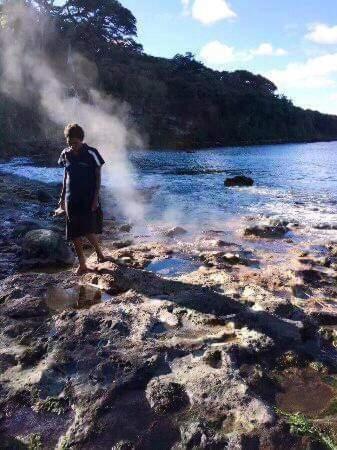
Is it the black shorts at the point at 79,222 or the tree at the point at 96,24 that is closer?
the black shorts at the point at 79,222

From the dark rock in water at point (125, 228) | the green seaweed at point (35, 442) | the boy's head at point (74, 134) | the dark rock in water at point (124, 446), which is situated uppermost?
the boy's head at point (74, 134)

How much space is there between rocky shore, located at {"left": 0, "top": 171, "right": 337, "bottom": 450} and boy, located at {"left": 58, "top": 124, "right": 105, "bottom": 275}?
0.56m

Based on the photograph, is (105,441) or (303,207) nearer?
(105,441)

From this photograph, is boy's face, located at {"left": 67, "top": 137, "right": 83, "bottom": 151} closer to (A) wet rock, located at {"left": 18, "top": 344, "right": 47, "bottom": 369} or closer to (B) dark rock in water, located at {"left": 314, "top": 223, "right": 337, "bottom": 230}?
(A) wet rock, located at {"left": 18, "top": 344, "right": 47, "bottom": 369}

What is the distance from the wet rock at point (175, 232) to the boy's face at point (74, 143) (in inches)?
135

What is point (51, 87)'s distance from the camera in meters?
42.0

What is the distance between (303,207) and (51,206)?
23.9 ft

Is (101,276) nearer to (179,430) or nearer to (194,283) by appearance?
(194,283)

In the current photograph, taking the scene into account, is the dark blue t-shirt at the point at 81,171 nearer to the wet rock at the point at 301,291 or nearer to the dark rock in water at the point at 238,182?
the wet rock at the point at 301,291

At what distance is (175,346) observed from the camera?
3.49 metres

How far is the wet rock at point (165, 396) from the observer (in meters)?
2.80

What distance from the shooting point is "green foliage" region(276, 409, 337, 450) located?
2.50 m

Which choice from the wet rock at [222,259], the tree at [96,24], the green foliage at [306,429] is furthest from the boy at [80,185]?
the tree at [96,24]


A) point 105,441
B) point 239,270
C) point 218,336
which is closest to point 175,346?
point 218,336
